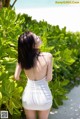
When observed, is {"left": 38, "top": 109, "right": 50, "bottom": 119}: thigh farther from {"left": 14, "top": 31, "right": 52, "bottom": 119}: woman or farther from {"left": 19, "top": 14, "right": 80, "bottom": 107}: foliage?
{"left": 19, "top": 14, "right": 80, "bottom": 107}: foliage

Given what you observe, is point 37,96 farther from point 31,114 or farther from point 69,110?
point 69,110

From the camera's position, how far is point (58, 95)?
6672mm

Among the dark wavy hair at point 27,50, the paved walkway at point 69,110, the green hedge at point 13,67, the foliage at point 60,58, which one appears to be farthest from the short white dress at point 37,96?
the paved walkway at point 69,110

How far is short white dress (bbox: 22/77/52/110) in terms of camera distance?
495 centimetres

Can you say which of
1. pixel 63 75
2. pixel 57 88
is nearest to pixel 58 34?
pixel 63 75

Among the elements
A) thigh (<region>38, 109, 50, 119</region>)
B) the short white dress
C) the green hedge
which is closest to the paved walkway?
the green hedge

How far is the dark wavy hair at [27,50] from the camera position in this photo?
491cm

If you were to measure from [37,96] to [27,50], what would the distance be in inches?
19.6

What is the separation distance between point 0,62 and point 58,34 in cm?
446

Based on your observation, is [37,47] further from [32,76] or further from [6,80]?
[6,80]

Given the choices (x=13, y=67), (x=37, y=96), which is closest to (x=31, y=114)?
(x=37, y=96)

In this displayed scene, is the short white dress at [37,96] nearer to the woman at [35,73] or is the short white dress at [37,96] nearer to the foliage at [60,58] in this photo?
the woman at [35,73]

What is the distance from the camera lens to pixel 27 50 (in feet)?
16.3

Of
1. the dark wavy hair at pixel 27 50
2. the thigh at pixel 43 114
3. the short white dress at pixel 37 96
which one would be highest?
the dark wavy hair at pixel 27 50
